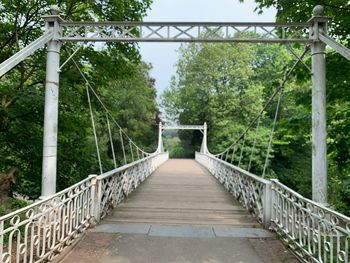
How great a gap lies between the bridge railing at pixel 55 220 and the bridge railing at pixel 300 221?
101 inches

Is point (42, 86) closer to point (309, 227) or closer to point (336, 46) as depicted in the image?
point (336, 46)

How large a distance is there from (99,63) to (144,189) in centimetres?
366

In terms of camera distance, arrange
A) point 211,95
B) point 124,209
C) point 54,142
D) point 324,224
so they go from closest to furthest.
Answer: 1. point 324,224
2. point 54,142
3. point 124,209
4. point 211,95

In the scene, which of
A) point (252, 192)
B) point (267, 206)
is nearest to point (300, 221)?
point (267, 206)

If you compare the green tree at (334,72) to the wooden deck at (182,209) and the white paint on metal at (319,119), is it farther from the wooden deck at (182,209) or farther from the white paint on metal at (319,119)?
the wooden deck at (182,209)

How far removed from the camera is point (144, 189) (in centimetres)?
951

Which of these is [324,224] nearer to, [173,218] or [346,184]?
[173,218]

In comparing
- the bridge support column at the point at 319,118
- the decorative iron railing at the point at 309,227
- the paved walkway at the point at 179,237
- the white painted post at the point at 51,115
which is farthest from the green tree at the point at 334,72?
the white painted post at the point at 51,115

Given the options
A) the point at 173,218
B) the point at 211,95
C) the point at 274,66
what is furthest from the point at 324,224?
the point at 274,66

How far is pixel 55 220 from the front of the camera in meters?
3.55

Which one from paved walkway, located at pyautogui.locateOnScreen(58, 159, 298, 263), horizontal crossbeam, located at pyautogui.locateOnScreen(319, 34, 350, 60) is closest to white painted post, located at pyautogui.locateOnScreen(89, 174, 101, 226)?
paved walkway, located at pyautogui.locateOnScreen(58, 159, 298, 263)

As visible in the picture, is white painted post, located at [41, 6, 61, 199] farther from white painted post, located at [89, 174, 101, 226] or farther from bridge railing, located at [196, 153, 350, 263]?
Answer: bridge railing, located at [196, 153, 350, 263]

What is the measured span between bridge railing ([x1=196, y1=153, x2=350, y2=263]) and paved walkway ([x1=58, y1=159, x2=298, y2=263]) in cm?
19

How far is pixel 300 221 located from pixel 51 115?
3.69 metres
